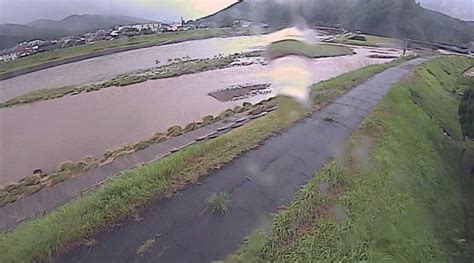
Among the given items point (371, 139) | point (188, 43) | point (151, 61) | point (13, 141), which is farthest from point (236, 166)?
point (188, 43)

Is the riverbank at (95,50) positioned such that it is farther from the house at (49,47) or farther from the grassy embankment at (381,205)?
the grassy embankment at (381,205)

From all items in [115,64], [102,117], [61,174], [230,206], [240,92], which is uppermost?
[230,206]

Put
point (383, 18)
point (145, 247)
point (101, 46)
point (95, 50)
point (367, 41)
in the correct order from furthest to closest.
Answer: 1. point (383, 18)
2. point (367, 41)
3. point (101, 46)
4. point (95, 50)
5. point (145, 247)

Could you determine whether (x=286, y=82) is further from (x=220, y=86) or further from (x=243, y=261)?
(x=243, y=261)

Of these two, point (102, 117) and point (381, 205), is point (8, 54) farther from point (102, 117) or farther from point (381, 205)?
point (381, 205)

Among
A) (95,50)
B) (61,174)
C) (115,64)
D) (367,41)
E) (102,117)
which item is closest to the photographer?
(61,174)

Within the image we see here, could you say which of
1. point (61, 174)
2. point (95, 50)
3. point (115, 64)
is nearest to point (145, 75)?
point (115, 64)
